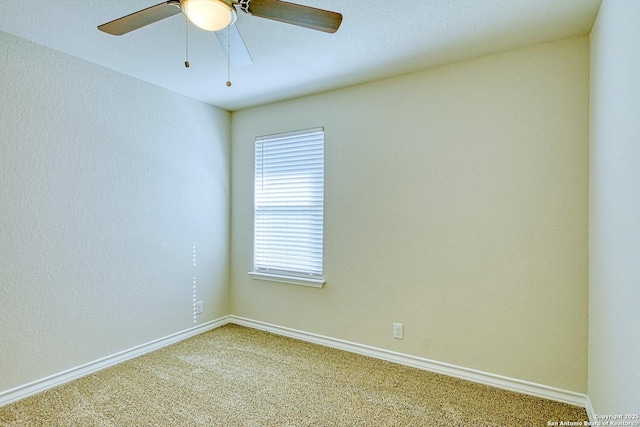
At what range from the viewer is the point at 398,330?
2783 millimetres

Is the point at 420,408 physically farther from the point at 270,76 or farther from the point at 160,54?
the point at 160,54

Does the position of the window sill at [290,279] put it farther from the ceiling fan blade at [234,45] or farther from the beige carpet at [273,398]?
the ceiling fan blade at [234,45]

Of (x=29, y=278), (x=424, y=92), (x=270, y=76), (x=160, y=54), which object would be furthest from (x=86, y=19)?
(x=424, y=92)

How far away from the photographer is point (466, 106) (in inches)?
98.4

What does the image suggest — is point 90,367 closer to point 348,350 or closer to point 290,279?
point 290,279

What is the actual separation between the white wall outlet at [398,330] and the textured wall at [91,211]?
6.54 feet

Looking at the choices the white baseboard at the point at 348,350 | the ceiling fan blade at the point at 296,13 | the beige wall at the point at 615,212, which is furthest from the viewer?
the white baseboard at the point at 348,350

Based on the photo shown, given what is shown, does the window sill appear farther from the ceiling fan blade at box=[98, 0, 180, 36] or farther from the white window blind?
the ceiling fan blade at box=[98, 0, 180, 36]

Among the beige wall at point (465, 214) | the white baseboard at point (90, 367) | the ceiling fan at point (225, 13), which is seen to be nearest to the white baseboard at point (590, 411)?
the beige wall at point (465, 214)

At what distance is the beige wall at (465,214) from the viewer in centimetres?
219

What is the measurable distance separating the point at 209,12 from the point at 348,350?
2.75 m

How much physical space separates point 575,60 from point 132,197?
11.4 feet

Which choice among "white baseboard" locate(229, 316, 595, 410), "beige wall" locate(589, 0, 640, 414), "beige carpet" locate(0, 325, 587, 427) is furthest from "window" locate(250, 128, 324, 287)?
"beige wall" locate(589, 0, 640, 414)

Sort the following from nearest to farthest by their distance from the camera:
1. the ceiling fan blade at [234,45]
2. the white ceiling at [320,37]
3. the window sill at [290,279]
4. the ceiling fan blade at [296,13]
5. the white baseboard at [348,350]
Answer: the ceiling fan blade at [296,13] < the ceiling fan blade at [234,45] < the white ceiling at [320,37] < the white baseboard at [348,350] < the window sill at [290,279]
